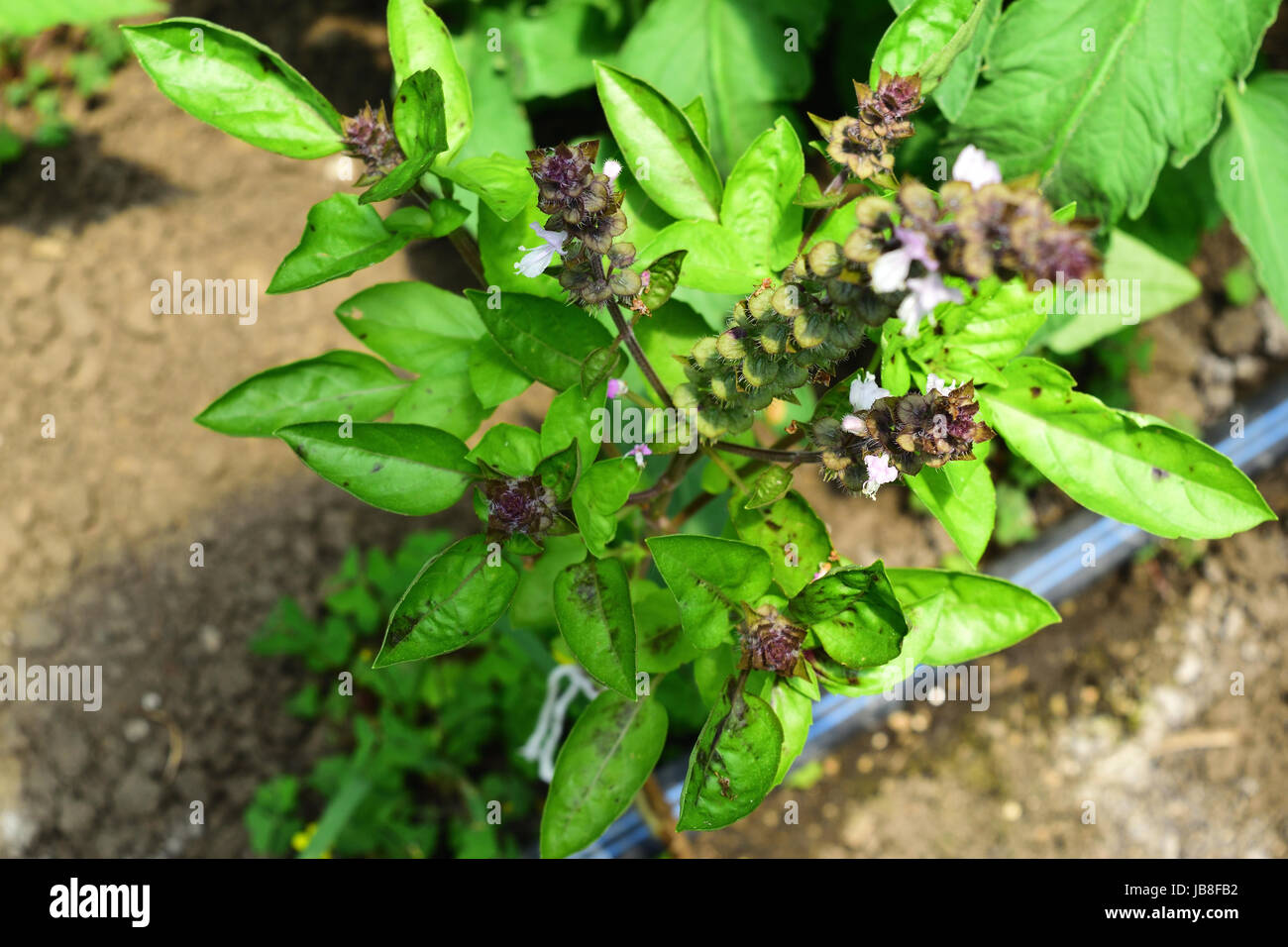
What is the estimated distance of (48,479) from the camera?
7.73 ft

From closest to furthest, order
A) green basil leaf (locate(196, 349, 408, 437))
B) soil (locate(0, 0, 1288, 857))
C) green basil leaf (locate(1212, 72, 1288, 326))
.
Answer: green basil leaf (locate(196, 349, 408, 437))
green basil leaf (locate(1212, 72, 1288, 326))
soil (locate(0, 0, 1288, 857))

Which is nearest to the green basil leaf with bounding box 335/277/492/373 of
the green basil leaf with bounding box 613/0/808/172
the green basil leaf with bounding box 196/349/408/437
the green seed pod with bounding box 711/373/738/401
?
the green basil leaf with bounding box 196/349/408/437

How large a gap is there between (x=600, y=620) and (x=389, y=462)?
26 centimetres

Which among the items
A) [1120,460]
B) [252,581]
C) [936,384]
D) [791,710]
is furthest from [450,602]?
[252,581]

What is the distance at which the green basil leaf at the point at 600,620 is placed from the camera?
863 mm

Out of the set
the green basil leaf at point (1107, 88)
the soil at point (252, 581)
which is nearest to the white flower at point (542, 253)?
the green basil leaf at point (1107, 88)

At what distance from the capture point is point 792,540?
3.24ft

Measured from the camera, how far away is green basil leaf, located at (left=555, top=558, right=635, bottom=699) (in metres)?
0.86

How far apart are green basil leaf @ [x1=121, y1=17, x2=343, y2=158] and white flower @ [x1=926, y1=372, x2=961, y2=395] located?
635mm

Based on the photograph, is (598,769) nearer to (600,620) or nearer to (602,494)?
(600,620)

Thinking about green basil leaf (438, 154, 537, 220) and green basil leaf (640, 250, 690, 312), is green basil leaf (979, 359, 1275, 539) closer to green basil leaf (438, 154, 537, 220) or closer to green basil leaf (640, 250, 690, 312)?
green basil leaf (640, 250, 690, 312)
